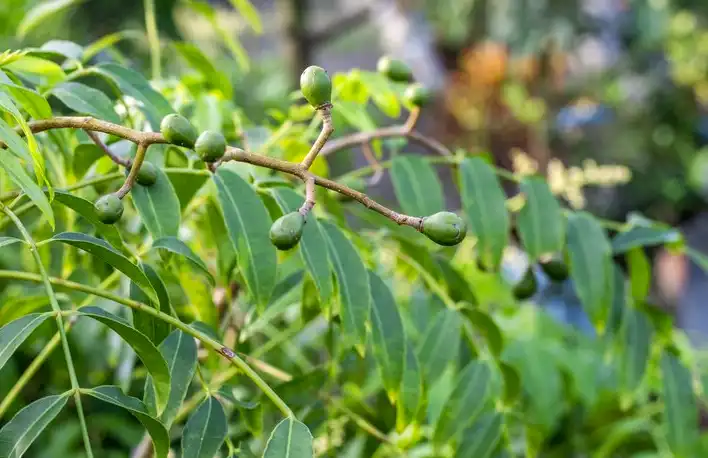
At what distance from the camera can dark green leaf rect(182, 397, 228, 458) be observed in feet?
1.49

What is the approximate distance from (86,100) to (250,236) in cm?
16

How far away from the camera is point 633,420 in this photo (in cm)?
105

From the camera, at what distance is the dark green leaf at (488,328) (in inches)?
26.8

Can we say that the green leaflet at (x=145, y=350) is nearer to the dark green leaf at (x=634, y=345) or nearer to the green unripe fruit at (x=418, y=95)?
the green unripe fruit at (x=418, y=95)

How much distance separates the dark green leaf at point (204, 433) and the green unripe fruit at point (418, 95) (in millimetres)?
367

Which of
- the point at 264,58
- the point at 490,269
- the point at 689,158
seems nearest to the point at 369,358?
the point at 490,269

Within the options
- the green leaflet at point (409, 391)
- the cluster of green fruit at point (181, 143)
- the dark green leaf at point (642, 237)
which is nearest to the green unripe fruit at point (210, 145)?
the cluster of green fruit at point (181, 143)

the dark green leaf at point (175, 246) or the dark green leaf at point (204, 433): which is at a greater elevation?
the dark green leaf at point (175, 246)

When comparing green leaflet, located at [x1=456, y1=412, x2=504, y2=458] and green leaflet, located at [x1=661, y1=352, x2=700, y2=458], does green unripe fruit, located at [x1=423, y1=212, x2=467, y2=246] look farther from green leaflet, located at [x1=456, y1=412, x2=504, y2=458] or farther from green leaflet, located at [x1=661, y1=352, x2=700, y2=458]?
green leaflet, located at [x1=661, y1=352, x2=700, y2=458]

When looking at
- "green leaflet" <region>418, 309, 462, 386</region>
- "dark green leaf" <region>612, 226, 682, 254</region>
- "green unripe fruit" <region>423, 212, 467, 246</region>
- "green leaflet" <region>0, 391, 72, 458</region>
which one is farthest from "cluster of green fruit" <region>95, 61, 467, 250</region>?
"dark green leaf" <region>612, 226, 682, 254</region>

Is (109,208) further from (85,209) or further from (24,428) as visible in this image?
(24,428)

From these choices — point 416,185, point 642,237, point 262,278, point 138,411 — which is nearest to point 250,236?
point 262,278

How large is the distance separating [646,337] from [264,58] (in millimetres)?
4759

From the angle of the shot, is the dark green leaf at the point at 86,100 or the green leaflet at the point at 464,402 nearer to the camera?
the dark green leaf at the point at 86,100
